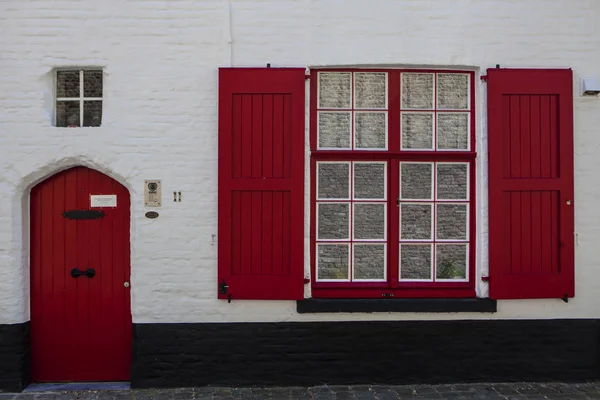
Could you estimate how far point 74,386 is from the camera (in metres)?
5.13

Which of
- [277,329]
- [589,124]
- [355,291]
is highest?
[589,124]

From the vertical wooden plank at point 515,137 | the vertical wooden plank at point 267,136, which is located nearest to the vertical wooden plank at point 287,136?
the vertical wooden plank at point 267,136

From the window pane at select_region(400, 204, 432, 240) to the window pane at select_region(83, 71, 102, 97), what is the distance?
10.8 feet

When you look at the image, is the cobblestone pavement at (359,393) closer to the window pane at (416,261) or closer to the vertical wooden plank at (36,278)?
the vertical wooden plank at (36,278)

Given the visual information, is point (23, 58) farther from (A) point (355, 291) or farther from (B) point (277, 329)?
(A) point (355, 291)

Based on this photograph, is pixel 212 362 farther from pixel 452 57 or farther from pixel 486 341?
pixel 452 57

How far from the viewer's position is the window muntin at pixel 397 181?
520 centimetres

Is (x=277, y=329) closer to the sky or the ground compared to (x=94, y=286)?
closer to the ground

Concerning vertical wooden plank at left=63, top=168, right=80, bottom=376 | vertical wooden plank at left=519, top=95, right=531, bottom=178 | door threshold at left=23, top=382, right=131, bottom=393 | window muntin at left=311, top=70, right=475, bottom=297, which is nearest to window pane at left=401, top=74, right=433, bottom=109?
window muntin at left=311, top=70, right=475, bottom=297

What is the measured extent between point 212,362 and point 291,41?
3.27m

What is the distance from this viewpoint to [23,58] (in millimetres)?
5027

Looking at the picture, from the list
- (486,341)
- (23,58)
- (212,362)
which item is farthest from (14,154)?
(486,341)

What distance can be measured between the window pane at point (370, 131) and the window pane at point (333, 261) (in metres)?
1.06

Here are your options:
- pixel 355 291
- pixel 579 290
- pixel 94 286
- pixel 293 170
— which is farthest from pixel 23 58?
pixel 579 290
